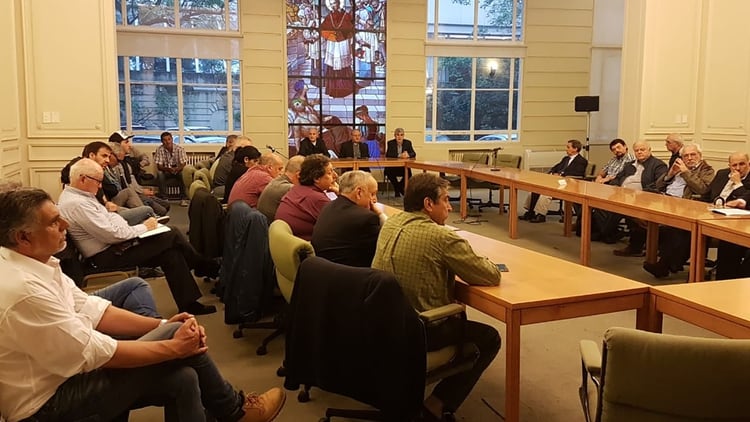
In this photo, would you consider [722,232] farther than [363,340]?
Yes

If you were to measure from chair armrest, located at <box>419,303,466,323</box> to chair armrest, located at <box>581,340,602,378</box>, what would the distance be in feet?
1.80

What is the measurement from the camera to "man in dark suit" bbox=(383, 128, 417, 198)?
1138 centimetres

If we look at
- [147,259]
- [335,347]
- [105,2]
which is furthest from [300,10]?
[335,347]

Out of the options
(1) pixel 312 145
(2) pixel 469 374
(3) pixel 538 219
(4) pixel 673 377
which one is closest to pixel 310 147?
(1) pixel 312 145

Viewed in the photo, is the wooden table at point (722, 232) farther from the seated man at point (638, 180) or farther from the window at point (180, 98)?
the window at point (180, 98)

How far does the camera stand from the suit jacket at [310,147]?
11.0 meters

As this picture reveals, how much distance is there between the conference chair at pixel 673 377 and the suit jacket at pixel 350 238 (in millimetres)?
1584

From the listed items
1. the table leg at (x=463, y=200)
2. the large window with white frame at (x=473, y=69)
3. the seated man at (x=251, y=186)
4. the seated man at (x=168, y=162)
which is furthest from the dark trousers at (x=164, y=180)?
the seated man at (x=251, y=186)

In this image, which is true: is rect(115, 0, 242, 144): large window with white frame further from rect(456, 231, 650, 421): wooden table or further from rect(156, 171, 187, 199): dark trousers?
rect(456, 231, 650, 421): wooden table

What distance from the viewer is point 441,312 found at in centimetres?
A: 266

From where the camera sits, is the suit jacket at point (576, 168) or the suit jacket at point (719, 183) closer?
the suit jacket at point (719, 183)

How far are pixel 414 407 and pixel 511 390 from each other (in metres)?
0.43

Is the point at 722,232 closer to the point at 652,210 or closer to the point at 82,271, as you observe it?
the point at 652,210

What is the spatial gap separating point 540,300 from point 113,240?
268 centimetres
